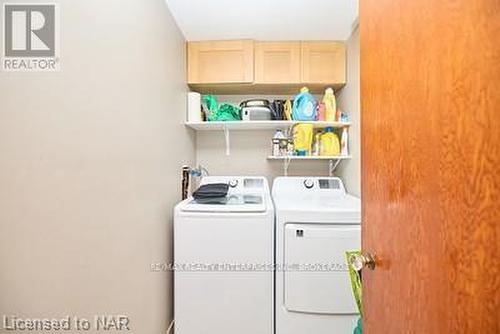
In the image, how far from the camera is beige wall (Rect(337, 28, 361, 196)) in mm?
2221

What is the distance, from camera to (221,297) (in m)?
1.82

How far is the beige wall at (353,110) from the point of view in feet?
7.29

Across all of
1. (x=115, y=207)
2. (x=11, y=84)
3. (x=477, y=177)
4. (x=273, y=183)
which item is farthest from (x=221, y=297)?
(x=477, y=177)

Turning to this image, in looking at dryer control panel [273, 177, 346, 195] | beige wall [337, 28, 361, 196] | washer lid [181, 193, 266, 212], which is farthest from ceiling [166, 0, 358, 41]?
washer lid [181, 193, 266, 212]

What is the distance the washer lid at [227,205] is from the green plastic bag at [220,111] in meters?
0.80

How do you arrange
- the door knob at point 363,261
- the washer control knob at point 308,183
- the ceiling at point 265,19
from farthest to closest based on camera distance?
the washer control knob at point 308,183, the ceiling at point 265,19, the door knob at point 363,261

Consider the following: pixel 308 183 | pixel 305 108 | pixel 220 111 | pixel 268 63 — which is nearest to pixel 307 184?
pixel 308 183

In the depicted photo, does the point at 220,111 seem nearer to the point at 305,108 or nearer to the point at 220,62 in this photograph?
the point at 220,62

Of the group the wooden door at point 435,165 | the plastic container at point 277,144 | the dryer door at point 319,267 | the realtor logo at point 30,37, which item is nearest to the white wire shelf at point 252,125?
the plastic container at point 277,144

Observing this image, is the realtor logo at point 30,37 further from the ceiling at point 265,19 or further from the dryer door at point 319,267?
the dryer door at point 319,267

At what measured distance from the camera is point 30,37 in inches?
40.2

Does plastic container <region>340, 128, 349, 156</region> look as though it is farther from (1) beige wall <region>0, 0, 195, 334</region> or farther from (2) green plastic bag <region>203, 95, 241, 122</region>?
(1) beige wall <region>0, 0, 195, 334</region>

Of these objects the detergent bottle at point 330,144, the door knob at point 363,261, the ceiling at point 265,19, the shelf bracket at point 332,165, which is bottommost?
the door knob at point 363,261

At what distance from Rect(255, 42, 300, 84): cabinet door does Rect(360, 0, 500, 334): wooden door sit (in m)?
1.62
